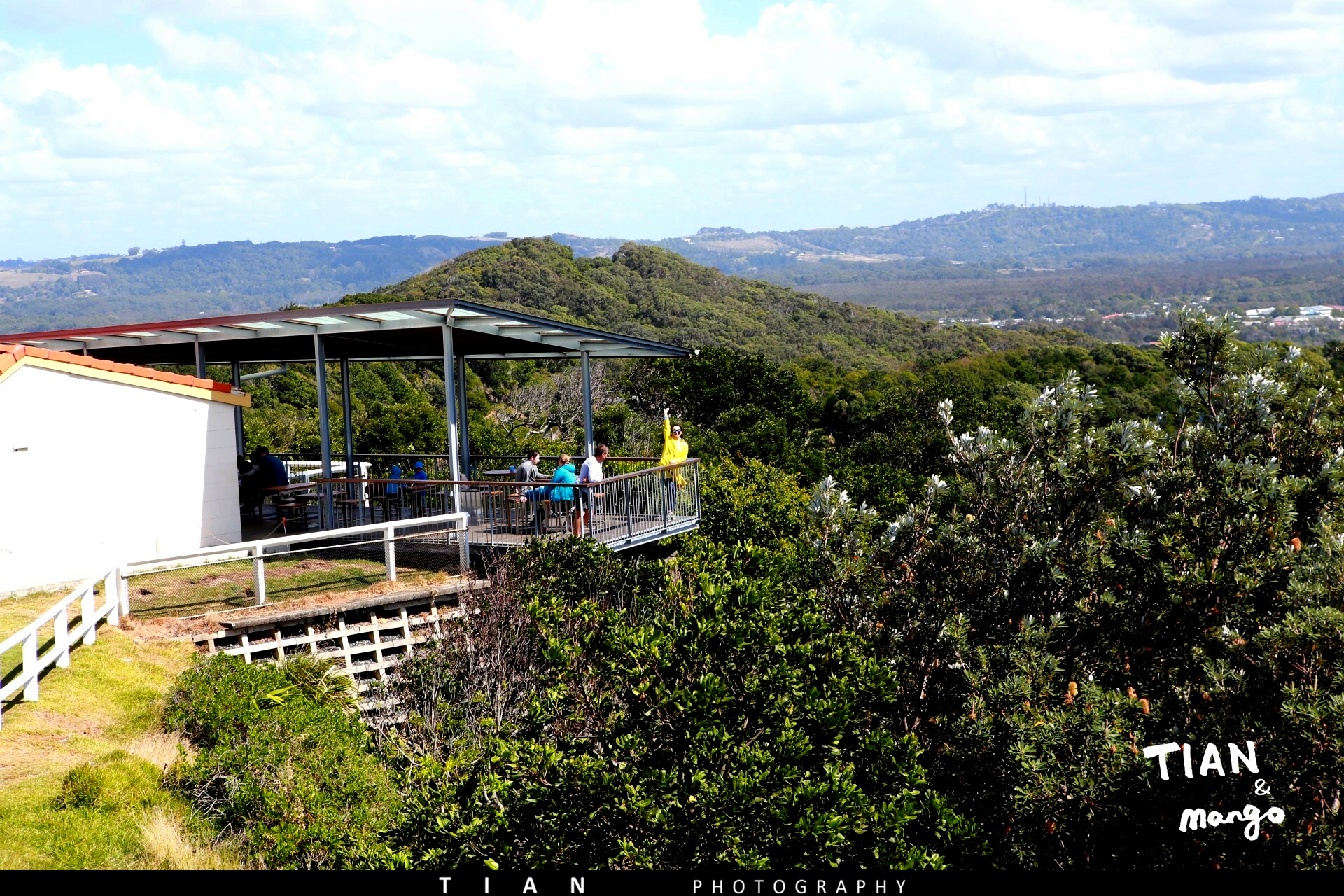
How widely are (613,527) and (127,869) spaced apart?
7.73 meters

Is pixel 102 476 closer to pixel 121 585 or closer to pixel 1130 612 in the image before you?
pixel 121 585

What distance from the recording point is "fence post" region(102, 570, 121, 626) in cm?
1142

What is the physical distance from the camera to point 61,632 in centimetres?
1008

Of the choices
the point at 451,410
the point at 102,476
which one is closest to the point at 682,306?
the point at 451,410

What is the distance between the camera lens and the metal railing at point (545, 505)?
45.9 feet

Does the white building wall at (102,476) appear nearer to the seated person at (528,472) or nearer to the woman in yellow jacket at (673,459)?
the seated person at (528,472)

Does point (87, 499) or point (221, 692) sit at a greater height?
point (87, 499)

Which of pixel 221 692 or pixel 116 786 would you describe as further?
pixel 221 692

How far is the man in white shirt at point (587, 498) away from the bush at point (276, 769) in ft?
12.5

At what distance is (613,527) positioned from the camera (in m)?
14.5

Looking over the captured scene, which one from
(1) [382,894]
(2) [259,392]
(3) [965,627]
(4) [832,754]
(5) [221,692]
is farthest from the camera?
(2) [259,392]

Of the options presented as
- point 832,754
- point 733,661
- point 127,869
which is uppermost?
point 733,661

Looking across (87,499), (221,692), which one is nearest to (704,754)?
(221,692)

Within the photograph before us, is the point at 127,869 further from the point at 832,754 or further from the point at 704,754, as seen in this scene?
the point at 832,754
